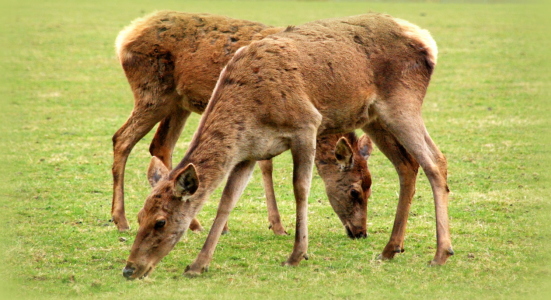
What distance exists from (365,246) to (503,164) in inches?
196

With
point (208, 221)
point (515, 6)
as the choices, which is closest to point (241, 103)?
point (208, 221)

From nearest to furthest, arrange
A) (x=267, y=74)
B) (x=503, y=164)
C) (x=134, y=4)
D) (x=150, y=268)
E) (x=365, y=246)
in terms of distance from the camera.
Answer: (x=150, y=268) → (x=267, y=74) → (x=365, y=246) → (x=503, y=164) → (x=134, y=4)

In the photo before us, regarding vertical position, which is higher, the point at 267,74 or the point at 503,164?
the point at 267,74

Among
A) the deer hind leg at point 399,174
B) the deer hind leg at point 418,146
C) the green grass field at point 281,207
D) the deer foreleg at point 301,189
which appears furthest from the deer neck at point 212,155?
the deer hind leg at point 399,174

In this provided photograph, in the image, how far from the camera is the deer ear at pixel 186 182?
6707mm

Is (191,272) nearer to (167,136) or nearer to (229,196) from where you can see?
(229,196)

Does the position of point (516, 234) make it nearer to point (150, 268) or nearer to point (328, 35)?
point (328, 35)

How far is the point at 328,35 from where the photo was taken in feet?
26.9

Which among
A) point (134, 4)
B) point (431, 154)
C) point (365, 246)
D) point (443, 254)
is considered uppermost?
point (431, 154)

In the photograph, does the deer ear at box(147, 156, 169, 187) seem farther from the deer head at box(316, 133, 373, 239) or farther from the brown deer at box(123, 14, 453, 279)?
the deer head at box(316, 133, 373, 239)

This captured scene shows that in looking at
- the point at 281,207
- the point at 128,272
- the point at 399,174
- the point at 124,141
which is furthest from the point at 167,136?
the point at 128,272

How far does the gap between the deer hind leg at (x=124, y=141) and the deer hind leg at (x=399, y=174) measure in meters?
2.65

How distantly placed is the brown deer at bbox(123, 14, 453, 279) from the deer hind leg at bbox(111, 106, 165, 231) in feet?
6.56

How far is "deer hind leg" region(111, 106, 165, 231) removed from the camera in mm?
9320
